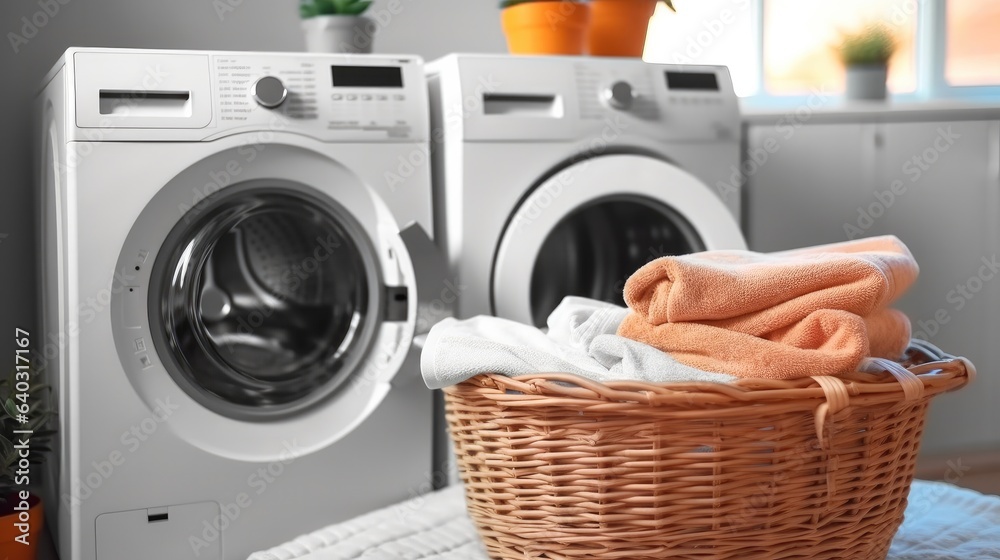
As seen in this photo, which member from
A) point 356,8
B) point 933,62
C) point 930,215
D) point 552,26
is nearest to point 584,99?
point 552,26

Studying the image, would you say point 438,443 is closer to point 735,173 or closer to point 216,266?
point 216,266

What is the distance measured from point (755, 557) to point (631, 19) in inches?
45.6

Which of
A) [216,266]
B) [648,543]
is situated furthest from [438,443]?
[648,543]

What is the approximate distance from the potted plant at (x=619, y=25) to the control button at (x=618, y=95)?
0.24 m

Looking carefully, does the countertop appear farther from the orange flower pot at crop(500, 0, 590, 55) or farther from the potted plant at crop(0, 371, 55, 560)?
the potted plant at crop(0, 371, 55, 560)

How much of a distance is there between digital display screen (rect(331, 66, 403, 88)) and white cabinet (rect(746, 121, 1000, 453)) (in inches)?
32.9

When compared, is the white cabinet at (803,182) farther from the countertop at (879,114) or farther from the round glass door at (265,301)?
the round glass door at (265,301)

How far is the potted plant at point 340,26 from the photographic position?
1.74 meters

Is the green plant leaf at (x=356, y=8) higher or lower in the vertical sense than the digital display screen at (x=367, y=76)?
higher

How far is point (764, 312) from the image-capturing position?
102cm

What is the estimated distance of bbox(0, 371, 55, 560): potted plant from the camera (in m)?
1.40

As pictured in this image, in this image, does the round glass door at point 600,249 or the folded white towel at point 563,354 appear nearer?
the folded white towel at point 563,354

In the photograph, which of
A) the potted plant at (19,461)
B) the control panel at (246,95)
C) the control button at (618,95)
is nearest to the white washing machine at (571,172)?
the control button at (618,95)

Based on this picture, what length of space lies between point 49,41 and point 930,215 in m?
1.92
